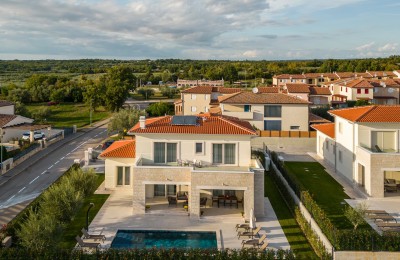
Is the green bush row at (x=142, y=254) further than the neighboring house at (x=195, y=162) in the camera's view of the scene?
No

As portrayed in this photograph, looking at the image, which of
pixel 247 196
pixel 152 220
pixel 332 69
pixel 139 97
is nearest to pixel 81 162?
pixel 152 220

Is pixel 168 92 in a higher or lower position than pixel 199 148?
higher

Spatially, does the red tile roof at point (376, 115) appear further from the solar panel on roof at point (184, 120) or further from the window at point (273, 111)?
the window at point (273, 111)

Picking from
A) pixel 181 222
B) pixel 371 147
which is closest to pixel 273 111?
pixel 371 147

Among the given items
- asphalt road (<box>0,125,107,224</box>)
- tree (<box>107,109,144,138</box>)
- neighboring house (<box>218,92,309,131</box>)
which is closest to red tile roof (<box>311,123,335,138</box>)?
neighboring house (<box>218,92,309,131</box>)

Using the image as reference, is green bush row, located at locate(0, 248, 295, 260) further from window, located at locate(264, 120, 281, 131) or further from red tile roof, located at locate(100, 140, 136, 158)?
window, located at locate(264, 120, 281, 131)

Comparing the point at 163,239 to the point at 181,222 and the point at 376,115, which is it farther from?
the point at 376,115

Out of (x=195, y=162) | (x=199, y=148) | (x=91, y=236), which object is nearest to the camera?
(x=91, y=236)

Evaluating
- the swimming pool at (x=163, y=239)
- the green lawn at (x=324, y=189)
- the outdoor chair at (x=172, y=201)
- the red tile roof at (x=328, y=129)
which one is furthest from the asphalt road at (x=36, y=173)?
the red tile roof at (x=328, y=129)
